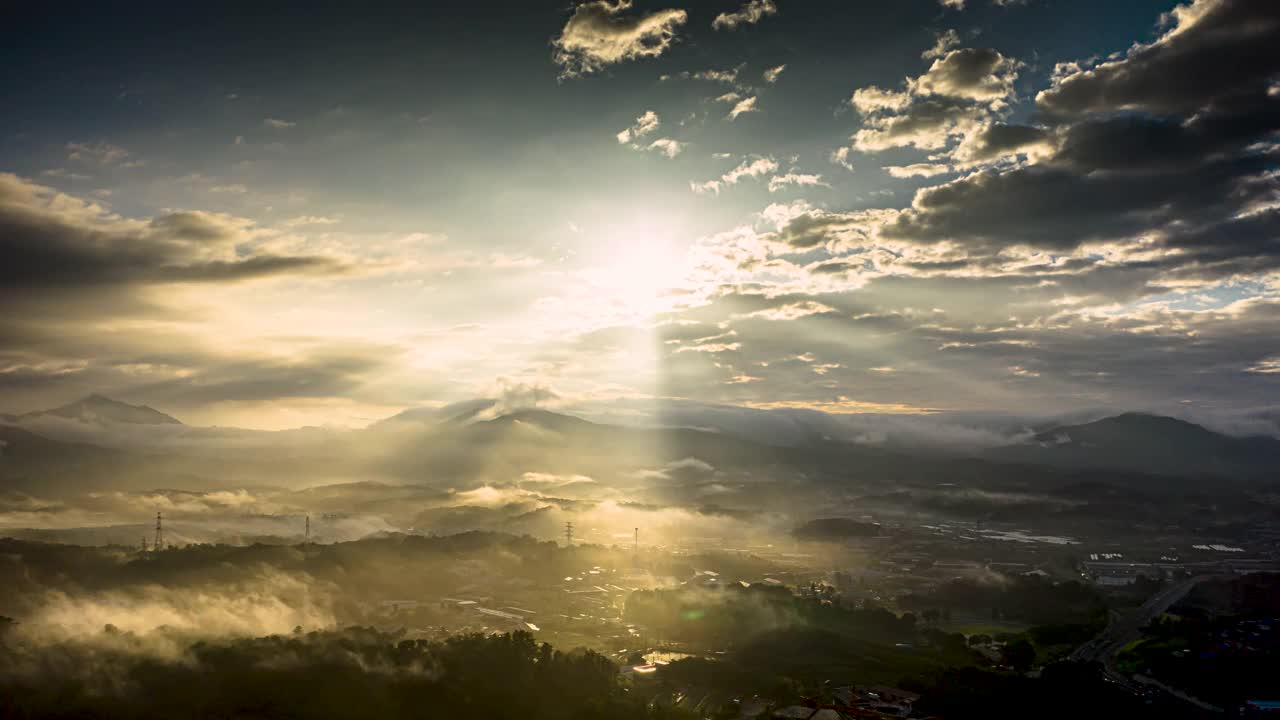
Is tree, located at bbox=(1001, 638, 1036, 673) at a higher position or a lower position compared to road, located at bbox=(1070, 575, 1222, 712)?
higher

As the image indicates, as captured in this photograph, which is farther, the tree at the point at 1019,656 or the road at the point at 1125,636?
the tree at the point at 1019,656

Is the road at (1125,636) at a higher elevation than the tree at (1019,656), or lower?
lower

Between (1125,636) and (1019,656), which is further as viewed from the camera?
(1125,636)

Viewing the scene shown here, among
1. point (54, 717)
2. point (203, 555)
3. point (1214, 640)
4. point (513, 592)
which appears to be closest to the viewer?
point (54, 717)

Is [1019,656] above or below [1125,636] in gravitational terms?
above

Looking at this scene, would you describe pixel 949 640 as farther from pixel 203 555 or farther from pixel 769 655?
pixel 203 555

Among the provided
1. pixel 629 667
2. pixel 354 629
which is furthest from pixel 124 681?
pixel 629 667

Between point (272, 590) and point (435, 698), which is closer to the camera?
point (435, 698)

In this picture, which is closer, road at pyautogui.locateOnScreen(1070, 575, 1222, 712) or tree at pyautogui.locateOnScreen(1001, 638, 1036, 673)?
road at pyautogui.locateOnScreen(1070, 575, 1222, 712)
